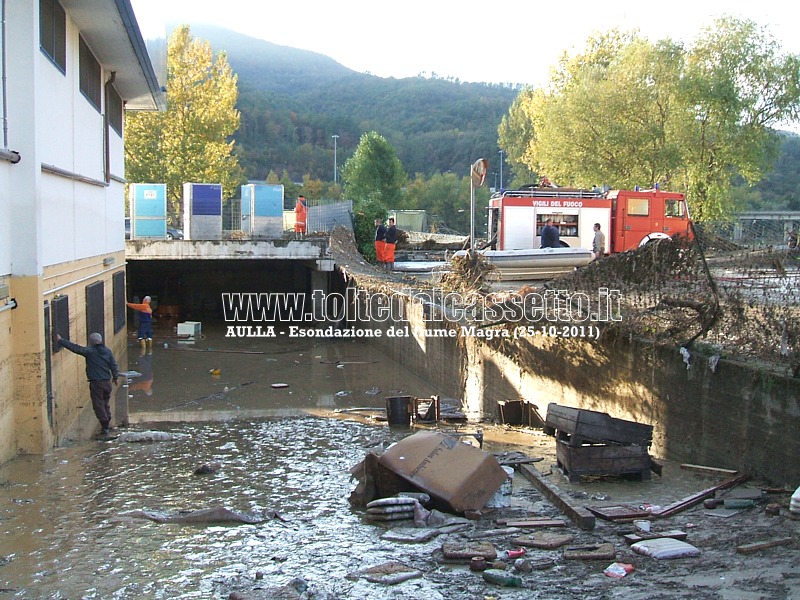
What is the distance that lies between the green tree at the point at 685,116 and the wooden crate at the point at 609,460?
1167 inches

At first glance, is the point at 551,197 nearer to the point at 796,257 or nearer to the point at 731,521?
the point at 796,257

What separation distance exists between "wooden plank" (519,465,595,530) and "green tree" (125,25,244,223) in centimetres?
3612

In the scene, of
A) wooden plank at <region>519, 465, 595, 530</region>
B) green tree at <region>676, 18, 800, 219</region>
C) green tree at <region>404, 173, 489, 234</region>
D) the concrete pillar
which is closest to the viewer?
wooden plank at <region>519, 465, 595, 530</region>

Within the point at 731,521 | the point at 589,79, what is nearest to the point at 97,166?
the point at 731,521

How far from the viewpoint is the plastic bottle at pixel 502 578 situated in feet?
18.2

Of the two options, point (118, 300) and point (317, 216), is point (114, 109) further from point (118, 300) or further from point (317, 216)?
point (317, 216)

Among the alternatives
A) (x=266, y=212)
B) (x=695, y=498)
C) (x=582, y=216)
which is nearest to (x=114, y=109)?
(x=266, y=212)

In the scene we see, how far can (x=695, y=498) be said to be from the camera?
23.9 ft

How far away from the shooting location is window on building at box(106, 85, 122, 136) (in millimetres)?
18283

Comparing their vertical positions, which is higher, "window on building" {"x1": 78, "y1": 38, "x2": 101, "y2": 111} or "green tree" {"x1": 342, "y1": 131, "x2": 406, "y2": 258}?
"green tree" {"x1": 342, "y1": 131, "x2": 406, "y2": 258}

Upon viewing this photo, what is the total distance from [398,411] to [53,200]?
610cm

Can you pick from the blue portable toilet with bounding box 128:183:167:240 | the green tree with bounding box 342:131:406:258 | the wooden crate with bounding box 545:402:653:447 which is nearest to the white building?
the wooden crate with bounding box 545:402:653:447

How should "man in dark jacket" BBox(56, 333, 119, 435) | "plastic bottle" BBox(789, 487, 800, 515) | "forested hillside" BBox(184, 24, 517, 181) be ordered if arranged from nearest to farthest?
"plastic bottle" BBox(789, 487, 800, 515), "man in dark jacket" BBox(56, 333, 119, 435), "forested hillside" BBox(184, 24, 517, 181)

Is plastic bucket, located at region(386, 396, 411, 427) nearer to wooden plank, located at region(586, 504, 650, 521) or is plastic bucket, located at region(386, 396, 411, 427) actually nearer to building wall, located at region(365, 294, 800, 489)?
building wall, located at region(365, 294, 800, 489)
